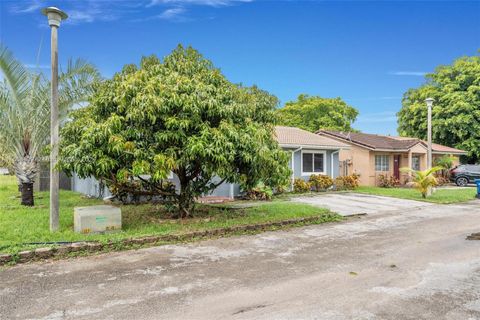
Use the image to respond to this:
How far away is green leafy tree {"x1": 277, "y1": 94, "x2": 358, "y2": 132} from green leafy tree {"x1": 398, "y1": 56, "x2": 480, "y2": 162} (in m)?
10.1

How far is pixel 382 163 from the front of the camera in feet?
75.9

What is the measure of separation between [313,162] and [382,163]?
284 inches

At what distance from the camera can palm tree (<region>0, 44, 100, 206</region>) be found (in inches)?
422

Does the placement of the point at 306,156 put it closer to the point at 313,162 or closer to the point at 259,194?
the point at 313,162

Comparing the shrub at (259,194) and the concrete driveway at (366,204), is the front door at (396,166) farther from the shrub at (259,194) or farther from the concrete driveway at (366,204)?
the shrub at (259,194)

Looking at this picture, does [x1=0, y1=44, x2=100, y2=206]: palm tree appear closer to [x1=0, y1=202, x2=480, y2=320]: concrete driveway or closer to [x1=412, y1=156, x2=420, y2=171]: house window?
[x1=0, y1=202, x2=480, y2=320]: concrete driveway

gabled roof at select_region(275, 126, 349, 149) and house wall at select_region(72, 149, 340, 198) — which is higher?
gabled roof at select_region(275, 126, 349, 149)

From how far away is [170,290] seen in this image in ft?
15.0

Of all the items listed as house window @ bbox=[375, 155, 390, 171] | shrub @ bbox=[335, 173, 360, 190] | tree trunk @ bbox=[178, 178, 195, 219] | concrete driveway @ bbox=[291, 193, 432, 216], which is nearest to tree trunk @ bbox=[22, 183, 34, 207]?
tree trunk @ bbox=[178, 178, 195, 219]

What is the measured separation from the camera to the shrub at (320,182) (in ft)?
59.2

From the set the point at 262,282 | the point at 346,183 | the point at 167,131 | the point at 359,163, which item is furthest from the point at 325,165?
the point at 262,282

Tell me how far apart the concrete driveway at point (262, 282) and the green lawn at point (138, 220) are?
3.19 ft

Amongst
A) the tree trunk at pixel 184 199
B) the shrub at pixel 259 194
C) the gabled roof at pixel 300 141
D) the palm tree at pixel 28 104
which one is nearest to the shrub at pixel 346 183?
the gabled roof at pixel 300 141

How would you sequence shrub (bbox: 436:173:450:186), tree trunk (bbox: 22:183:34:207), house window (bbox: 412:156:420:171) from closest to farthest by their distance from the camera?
tree trunk (bbox: 22:183:34:207), shrub (bbox: 436:173:450:186), house window (bbox: 412:156:420:171)
